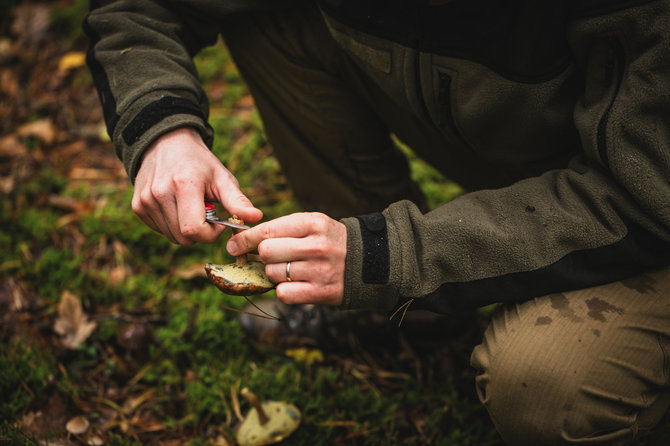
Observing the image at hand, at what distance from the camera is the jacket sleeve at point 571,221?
A: 1.09 m

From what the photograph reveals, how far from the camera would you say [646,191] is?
109cm

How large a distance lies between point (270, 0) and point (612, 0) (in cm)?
111

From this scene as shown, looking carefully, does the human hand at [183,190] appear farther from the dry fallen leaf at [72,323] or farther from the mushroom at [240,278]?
the dry fallen leaf at [72,323]

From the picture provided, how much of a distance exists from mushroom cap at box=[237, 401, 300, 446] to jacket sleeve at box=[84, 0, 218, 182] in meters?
0.90

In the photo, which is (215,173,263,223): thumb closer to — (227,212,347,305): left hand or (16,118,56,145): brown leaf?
(227,212,347,305): left hand

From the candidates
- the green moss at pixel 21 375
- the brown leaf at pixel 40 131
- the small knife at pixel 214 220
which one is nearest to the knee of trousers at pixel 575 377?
the small knife at pixel 214 220

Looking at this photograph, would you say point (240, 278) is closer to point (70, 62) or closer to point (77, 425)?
point (77, 425)

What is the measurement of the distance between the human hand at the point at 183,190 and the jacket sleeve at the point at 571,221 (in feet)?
1.19

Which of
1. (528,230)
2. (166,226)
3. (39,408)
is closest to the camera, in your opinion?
(528,230)

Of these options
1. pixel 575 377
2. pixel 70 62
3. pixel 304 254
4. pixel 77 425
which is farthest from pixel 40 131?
pixel 575 377

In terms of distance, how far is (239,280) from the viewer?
49.6 inches

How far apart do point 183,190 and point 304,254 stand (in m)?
0.37

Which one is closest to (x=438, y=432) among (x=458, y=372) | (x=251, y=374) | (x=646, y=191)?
(x=458, y=372)

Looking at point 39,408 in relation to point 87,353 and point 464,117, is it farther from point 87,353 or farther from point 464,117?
point 464,117
